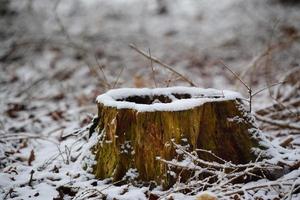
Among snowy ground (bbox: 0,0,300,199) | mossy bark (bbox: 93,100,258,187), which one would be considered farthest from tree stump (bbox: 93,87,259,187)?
snowy ground (bbox: 0,0,300,199)

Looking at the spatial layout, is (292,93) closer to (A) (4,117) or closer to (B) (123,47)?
(A) (4,117)

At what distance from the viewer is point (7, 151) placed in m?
3.21

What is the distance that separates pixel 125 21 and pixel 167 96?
382 inches

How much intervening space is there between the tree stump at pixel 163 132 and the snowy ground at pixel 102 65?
15 cm

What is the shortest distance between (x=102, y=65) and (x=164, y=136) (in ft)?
10.0

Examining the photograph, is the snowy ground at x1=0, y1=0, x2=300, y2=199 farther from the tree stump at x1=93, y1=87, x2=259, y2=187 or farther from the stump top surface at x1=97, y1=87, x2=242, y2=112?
the stump top surface at x1=97, y1=87, x2=242, y2=112

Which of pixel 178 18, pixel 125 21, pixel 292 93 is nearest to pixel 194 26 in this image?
pixel 178 18

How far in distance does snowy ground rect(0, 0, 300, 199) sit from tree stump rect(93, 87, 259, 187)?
0.50 ft

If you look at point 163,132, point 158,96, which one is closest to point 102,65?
point 158,96

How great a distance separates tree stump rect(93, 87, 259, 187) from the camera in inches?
92.0

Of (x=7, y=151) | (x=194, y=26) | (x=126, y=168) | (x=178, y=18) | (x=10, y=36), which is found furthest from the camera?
(x=178, y=18)

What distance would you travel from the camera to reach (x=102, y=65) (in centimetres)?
521

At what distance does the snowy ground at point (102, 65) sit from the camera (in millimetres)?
2799

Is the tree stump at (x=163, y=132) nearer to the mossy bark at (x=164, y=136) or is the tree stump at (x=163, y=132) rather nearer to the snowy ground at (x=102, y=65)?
the mossy bark at (x=164, y=136)
